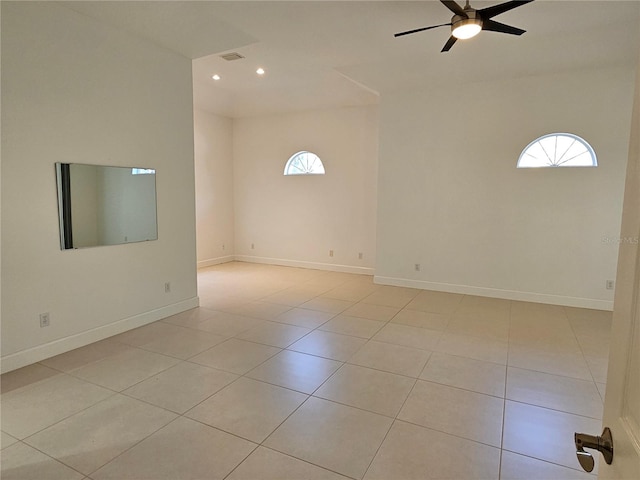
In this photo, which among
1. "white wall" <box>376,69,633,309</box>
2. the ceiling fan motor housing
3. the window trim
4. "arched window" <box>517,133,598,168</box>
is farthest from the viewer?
the window trim

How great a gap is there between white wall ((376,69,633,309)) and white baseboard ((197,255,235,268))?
3682 mm

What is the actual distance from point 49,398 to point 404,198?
492cm

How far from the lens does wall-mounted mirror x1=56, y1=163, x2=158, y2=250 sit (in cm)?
324

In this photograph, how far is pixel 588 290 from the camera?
4.80 meters

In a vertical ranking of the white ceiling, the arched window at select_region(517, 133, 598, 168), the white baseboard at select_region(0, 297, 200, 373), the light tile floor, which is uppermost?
the white ceiling

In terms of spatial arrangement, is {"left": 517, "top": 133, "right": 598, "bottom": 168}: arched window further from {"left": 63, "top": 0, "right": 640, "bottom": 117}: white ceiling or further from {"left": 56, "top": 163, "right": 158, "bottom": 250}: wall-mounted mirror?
{"left": 56, "top": 163, "right": 158, "bottom": 250}: wall-mounted mirror

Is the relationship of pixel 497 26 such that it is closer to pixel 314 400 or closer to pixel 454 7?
pixel 454 7

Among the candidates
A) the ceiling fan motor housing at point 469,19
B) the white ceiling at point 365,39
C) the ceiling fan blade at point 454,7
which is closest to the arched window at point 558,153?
the white ceiling at point 365,39

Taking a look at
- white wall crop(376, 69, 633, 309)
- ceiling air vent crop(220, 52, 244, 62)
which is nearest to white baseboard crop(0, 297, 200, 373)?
ceiling air vent crop(220, 52, 244, 62)

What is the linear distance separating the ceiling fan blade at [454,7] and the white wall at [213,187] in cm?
553

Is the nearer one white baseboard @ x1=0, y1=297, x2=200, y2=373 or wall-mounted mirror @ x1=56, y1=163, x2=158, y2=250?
white baseboard @ x1=0, y1=297, x2=200, y2=373

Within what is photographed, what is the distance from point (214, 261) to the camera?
7734mm

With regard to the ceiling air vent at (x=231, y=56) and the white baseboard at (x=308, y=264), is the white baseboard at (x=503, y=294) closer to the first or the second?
the white baseboard at (x=308, y=264)

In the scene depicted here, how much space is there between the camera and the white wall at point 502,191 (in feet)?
15.1
